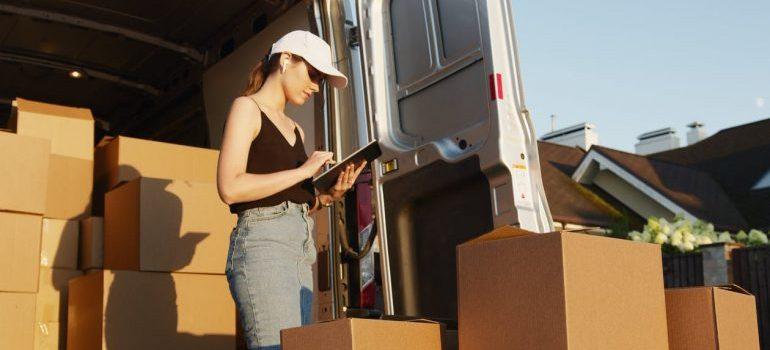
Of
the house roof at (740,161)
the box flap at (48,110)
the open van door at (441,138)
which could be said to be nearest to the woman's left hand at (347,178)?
the open van door at (441,138)

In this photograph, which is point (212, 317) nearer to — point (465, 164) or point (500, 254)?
point (465, 164)

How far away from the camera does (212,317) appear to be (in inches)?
157

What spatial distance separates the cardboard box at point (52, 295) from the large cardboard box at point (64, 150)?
273 millimetres

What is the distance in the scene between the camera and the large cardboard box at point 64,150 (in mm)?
4348

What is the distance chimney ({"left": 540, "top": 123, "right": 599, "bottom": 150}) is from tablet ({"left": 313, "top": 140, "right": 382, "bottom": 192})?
2510 cm

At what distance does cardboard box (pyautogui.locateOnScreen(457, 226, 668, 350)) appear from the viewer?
1.89 m

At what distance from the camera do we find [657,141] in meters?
28.9

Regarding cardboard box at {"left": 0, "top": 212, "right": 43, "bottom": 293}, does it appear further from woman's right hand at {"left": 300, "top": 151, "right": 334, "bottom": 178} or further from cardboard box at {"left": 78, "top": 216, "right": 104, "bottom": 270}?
woman's right hand at {"left": 300, "top": 151, "right": 334, "bottom": 178}

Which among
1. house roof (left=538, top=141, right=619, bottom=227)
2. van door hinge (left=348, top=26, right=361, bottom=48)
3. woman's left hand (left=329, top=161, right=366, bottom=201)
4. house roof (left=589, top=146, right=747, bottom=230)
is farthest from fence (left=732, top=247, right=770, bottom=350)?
woman's left hand (left=329, top=161, right=366, bottom=201)

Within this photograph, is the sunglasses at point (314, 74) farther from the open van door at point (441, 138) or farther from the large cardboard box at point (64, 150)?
the large cardboard box at point (64, 150)

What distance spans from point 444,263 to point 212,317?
3.50 feet

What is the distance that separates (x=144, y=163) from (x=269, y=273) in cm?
240

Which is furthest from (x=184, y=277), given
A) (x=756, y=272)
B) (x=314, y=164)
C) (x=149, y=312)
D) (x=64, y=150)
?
(x=756, y=272)

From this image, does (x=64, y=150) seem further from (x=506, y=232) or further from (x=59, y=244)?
(x=506, y=232)
